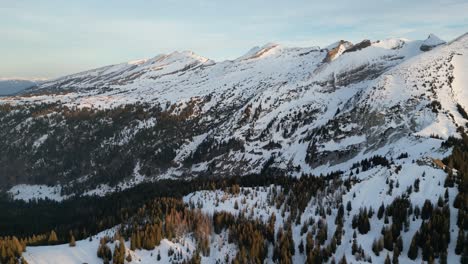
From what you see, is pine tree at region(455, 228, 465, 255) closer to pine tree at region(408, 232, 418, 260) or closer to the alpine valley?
the alpine valley

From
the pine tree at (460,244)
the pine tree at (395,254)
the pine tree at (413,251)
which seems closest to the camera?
the pine tree at (460,244)

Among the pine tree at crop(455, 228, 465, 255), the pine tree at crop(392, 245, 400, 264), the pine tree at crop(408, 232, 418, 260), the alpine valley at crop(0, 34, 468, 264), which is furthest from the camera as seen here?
the alpine valley at crop(0, 34, 468, 264)

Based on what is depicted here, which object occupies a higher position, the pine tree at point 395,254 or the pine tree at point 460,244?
the pine tree at point 460,244

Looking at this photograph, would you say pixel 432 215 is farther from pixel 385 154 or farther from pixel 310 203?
pixel 385 154

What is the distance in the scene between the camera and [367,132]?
13100 cm

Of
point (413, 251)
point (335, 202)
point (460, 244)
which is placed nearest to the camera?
point (460, 244)

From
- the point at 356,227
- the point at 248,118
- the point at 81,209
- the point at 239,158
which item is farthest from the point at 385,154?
the point at 81,209

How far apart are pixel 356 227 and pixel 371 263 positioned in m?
8.30

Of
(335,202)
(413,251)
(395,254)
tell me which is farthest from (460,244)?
(335,202)

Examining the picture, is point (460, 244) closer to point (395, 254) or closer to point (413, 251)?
point (413, 251)

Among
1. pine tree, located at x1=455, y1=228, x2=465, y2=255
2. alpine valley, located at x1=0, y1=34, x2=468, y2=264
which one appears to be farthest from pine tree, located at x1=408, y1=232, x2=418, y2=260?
pine tree, located at x1=455, y1=228, x2=465, y2=255

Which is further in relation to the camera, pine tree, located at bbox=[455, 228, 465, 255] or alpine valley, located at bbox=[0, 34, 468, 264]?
alpine valley, located at bbox=[0, 34, 468, 264]

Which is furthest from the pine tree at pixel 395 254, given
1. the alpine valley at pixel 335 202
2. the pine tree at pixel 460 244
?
the pine tree at pixel 460 244

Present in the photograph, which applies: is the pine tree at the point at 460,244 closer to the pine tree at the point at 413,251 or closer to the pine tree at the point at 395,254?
the pine tree at the point at 413,251
